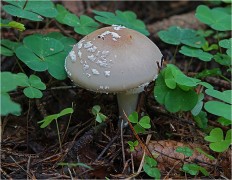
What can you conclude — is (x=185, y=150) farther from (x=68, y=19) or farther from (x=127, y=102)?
(x=68, y=19)

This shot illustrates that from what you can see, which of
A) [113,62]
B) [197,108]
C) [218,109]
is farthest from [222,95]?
[113,62]

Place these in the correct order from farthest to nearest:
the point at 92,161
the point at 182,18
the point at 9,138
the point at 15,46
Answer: the point at 182,18 < the point at 15,46 < the point at 9,138 < the point at 92,161

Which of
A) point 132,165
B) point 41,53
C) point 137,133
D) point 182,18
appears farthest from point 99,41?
point 182,18

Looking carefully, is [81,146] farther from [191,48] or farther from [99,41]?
[191,48]

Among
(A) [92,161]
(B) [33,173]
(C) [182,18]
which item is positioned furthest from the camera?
(C) [182,18]

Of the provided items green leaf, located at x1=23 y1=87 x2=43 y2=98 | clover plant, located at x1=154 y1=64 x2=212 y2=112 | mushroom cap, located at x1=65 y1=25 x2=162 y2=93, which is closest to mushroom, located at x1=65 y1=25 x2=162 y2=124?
mushroom cap, located at x1=65 y1=25 x2=162 y2=93

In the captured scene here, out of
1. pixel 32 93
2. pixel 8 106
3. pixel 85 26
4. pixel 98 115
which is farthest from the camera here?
pixel 85 26
